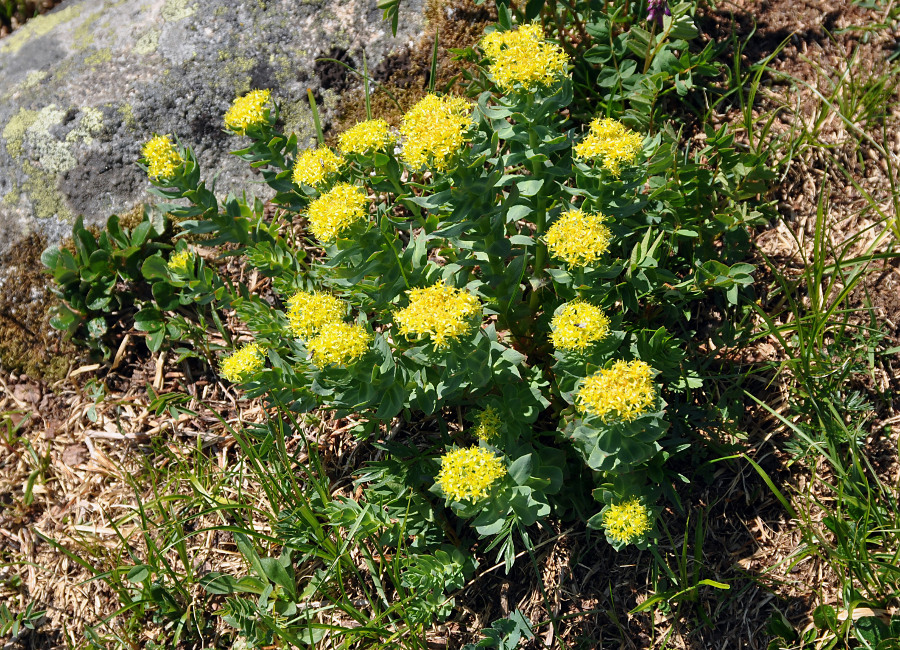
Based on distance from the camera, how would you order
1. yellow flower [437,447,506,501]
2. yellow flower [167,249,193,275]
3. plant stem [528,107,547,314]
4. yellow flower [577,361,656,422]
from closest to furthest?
yellow flower [577,361,656,422], yellow flower [437,447,506,501], plant stem [528,107,547,314], yellow flower [167,249,193,275]

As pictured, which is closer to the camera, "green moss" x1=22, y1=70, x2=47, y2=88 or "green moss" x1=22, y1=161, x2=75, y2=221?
"green moss" x1=22, y1=161, x2=75, y2=221

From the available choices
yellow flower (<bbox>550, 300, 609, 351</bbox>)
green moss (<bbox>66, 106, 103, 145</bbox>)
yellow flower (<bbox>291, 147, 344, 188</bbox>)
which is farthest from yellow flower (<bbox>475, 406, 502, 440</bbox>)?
green moss (<bbox>66, 106, 103, 145</bbox>)

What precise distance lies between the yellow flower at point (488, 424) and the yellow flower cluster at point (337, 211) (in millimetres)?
1016

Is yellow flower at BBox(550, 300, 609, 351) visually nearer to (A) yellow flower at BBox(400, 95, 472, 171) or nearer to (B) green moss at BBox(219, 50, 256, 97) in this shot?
(A) yellow flower at BBox(400, 95, 472, 171)

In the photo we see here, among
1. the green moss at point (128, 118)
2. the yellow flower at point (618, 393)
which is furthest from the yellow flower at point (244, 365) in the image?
the green moss at point (128, 118)

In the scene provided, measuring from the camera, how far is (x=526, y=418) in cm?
288

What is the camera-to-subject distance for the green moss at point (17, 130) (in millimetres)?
4340

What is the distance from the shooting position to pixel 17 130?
14.3 ft

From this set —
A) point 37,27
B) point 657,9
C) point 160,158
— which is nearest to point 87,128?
point 37,27

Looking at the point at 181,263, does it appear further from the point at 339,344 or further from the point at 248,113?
the point at 339,344

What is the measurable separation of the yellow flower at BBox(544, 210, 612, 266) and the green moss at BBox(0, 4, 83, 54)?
434 centimetres

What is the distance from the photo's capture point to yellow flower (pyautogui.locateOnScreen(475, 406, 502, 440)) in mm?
2846

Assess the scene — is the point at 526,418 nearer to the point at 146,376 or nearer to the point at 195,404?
the point at 195,404

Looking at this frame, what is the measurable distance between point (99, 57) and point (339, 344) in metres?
3.39
